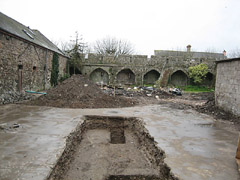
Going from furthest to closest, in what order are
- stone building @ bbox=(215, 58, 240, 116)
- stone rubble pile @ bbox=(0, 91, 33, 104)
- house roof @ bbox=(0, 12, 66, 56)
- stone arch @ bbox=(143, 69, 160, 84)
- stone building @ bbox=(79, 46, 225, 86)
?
stone arch @ bbox=(143, 69, 160, 84), stone building @ bbox=(79, 46, 225, 86), house roof @ bbox=(0, 12, 66, 56), stone rubble pile @ bbox=(0, 91, 33, 104), stone building @ bbox=(215, 58, 240, 116)

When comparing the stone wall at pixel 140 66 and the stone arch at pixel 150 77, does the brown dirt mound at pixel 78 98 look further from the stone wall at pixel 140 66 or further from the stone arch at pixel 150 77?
the stone arch at pixel 150 77

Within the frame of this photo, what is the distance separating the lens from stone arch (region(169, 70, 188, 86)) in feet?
79.3

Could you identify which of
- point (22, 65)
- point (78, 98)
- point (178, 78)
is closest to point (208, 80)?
point (178, 78)

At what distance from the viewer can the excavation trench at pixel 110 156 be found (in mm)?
3896

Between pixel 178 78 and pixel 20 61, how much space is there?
19.2 m

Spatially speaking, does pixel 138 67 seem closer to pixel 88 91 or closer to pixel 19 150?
pixel 88 91

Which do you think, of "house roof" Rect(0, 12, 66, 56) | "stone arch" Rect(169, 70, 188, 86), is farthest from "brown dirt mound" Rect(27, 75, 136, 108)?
"stone arch" Rect(169, 70, 188, 86)

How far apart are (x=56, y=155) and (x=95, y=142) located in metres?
2.37

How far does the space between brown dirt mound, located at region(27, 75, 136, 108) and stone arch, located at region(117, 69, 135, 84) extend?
12682 mm

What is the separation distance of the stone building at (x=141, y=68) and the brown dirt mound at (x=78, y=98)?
12.0 metres

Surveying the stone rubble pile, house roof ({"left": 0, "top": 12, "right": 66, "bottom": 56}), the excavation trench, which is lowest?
the excavation trench

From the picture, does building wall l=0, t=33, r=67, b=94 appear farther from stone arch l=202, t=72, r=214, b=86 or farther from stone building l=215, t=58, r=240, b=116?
stone arch l=202, t=72, r=214, b=86

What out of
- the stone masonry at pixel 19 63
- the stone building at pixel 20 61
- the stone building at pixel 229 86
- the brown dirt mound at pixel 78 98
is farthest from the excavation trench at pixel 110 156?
the stone building at pixel 20 61

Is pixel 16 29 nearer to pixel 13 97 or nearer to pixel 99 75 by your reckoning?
pixel 13 97
